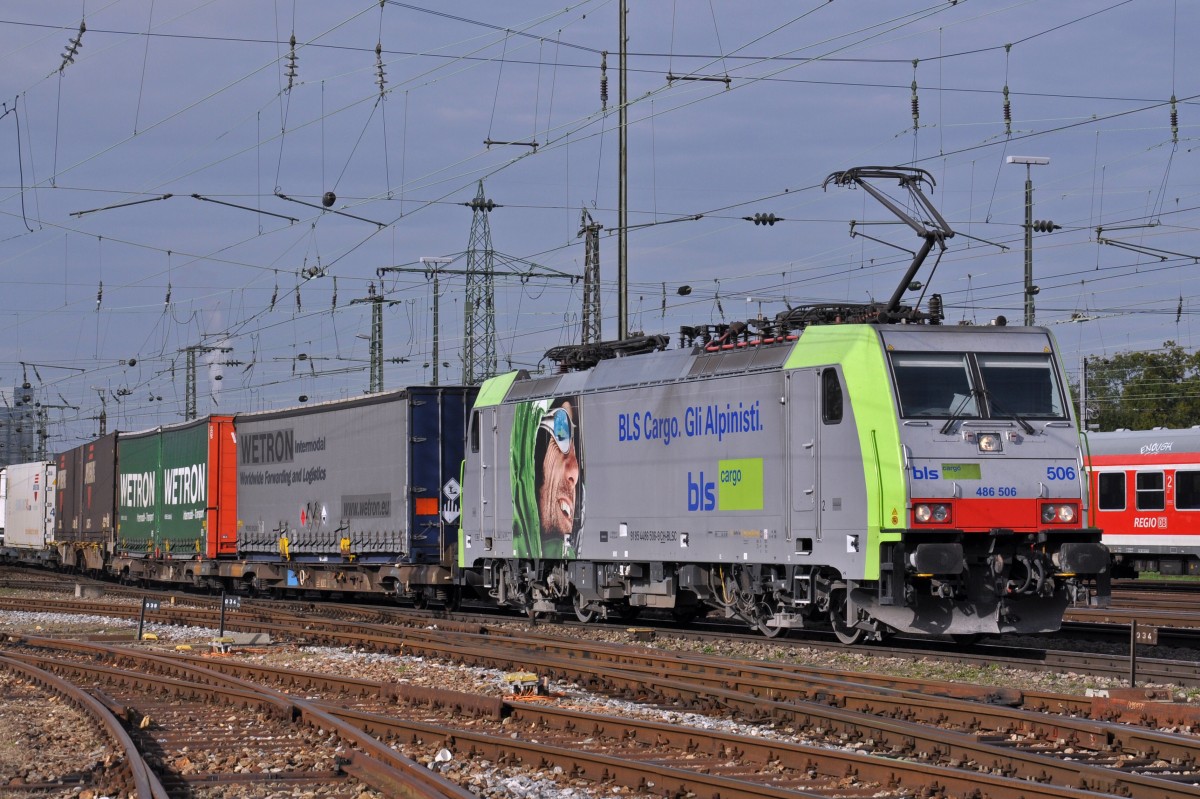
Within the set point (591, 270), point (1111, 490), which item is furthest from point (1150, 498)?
point (591, 270)

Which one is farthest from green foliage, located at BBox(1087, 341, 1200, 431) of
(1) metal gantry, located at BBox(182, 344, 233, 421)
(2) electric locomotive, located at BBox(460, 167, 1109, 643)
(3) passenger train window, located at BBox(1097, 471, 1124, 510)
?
(2) electric locomotive, located at BBox(460, 167, 1109, 643)

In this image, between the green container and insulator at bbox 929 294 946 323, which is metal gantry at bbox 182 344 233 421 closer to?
the green container

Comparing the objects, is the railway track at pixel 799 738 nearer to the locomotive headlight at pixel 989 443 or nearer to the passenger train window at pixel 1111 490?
the locomotive headlight at pixel 989 443

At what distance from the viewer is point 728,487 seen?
17.9m

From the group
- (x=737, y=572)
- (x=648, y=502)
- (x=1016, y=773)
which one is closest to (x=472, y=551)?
(x=648, y=502)

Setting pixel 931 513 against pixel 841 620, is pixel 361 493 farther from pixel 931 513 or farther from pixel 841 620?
pixel 931 513

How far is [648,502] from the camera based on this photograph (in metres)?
19.4

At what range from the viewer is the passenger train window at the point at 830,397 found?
52.7 feet

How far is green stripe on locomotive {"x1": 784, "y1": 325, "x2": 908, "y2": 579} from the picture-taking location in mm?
15156

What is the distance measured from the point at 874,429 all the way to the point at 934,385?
876mm

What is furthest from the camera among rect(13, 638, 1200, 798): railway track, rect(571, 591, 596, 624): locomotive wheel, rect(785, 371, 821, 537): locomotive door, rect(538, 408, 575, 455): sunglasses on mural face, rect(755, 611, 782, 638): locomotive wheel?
rect(571, 591, 596, 624): locomotive wheel

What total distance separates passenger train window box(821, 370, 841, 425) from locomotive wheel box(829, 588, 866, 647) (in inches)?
79.1

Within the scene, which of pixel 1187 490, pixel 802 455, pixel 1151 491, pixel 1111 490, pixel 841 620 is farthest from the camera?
pixel 1111 490

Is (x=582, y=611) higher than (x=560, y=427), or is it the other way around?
(x=560, y=427)
